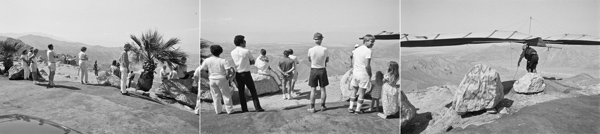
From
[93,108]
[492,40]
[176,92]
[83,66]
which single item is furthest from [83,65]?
[492,40]

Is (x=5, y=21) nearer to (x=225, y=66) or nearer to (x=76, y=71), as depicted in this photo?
(x=76, y=71)

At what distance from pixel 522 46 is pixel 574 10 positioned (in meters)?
0.98

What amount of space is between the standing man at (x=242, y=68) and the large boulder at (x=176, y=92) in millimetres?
889

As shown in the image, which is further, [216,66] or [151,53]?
[151,53]

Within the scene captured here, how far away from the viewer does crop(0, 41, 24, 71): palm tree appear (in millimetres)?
5633

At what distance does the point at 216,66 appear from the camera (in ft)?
19.8

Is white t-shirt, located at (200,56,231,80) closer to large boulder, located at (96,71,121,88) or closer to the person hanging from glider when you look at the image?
large boulder, located at (96,71,121,88)

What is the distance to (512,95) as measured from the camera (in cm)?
654

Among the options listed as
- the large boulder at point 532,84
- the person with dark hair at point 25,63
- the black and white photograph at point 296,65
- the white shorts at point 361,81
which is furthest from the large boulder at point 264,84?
the large boulder at point 532,84

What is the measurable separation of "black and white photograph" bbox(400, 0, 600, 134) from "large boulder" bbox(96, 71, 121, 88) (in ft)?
14.4

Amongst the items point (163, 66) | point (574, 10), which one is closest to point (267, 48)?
point (163, 66)

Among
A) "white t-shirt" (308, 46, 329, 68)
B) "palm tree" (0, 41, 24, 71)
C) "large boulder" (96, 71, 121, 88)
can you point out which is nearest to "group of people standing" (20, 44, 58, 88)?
"palm tree" (0, 41, 24, 71)

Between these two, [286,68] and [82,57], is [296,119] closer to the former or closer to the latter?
[286,68]

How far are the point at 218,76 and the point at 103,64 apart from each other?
1716mm
